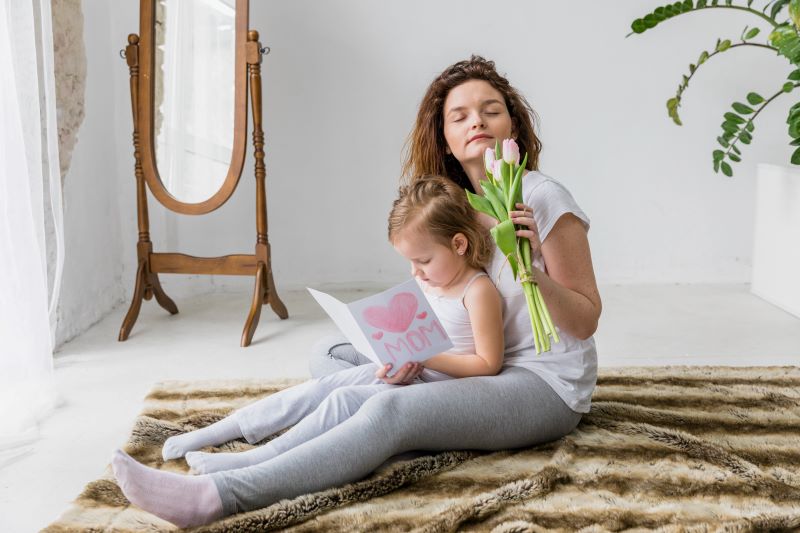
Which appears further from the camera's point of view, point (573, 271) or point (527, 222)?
point (573, 271)

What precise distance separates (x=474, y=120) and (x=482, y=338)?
44 centimetres

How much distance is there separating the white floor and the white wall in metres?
0.20

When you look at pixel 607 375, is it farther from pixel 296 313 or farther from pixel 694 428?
pixel 296 313

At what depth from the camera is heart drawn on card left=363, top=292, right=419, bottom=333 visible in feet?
5.35

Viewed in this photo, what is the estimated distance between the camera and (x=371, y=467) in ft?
5.06

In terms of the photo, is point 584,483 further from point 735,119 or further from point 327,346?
point 735,119

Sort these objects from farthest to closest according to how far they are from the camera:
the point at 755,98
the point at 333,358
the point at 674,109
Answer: the point at 674,109, the point at 755,98, the point at 333,358

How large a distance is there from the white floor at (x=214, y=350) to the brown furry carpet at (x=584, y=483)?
0.50 ft


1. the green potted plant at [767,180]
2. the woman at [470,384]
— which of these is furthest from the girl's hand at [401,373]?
the green potted plant at [767,180]

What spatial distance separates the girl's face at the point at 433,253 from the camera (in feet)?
5.59

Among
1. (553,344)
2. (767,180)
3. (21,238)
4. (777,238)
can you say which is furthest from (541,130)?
(21,238)

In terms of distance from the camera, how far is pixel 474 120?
179 centimetres

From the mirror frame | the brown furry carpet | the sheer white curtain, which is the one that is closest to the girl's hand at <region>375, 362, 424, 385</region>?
the brown furry carpet

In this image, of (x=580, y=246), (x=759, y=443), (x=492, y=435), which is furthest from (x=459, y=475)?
(x=759, y=443)
